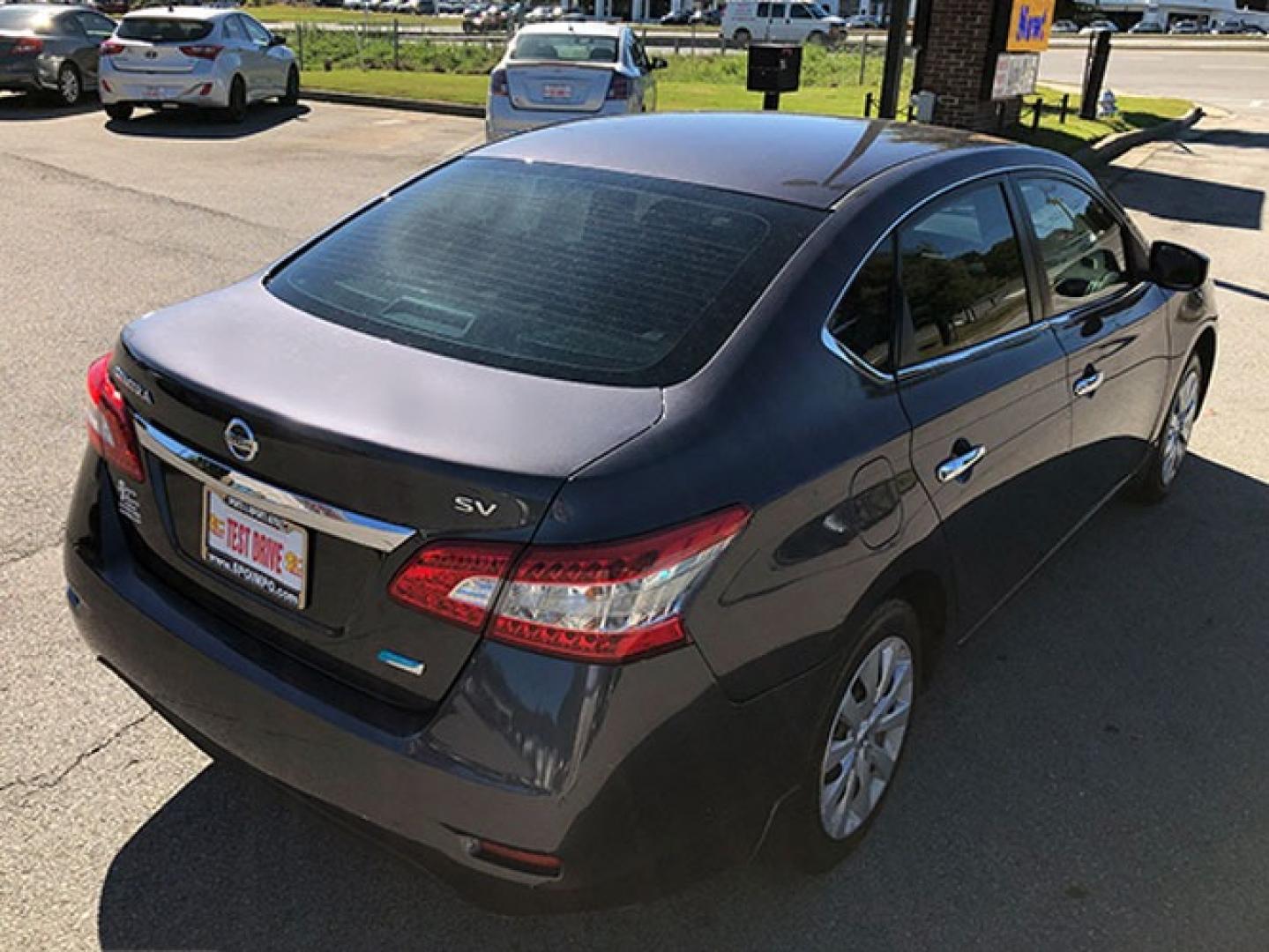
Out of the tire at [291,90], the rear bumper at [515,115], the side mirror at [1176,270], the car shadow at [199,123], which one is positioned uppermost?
the side mirror at [1176,270]

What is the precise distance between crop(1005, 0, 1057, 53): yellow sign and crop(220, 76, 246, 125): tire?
1011 centimetres

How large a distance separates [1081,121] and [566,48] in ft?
30.7

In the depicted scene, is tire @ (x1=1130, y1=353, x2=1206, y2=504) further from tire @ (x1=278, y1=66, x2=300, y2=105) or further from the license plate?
tire @ (x1=278, y1=66, x2=300, y2=105)

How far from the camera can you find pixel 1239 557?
453 centimetres

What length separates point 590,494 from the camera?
2023 mm

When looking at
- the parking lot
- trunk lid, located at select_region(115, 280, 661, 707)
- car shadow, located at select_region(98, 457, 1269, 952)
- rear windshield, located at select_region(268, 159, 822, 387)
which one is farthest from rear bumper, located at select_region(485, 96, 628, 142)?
trunk lid, located at select_region(115, 280, 661, 707)

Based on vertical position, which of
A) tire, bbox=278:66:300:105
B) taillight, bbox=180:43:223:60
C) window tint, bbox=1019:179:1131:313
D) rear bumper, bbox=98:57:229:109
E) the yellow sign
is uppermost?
the yellow sign

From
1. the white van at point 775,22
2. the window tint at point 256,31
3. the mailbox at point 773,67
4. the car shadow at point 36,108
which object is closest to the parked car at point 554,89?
the mailbox at point 773,67

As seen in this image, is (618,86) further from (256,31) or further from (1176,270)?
(1176,270)

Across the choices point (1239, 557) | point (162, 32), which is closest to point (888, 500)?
point (1239, 557)

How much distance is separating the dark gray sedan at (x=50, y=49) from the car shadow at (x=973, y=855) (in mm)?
16817

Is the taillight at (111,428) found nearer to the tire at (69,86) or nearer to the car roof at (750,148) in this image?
the car roof at (750,148)

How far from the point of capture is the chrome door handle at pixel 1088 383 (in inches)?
142

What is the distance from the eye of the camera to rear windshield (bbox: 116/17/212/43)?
604 inches
